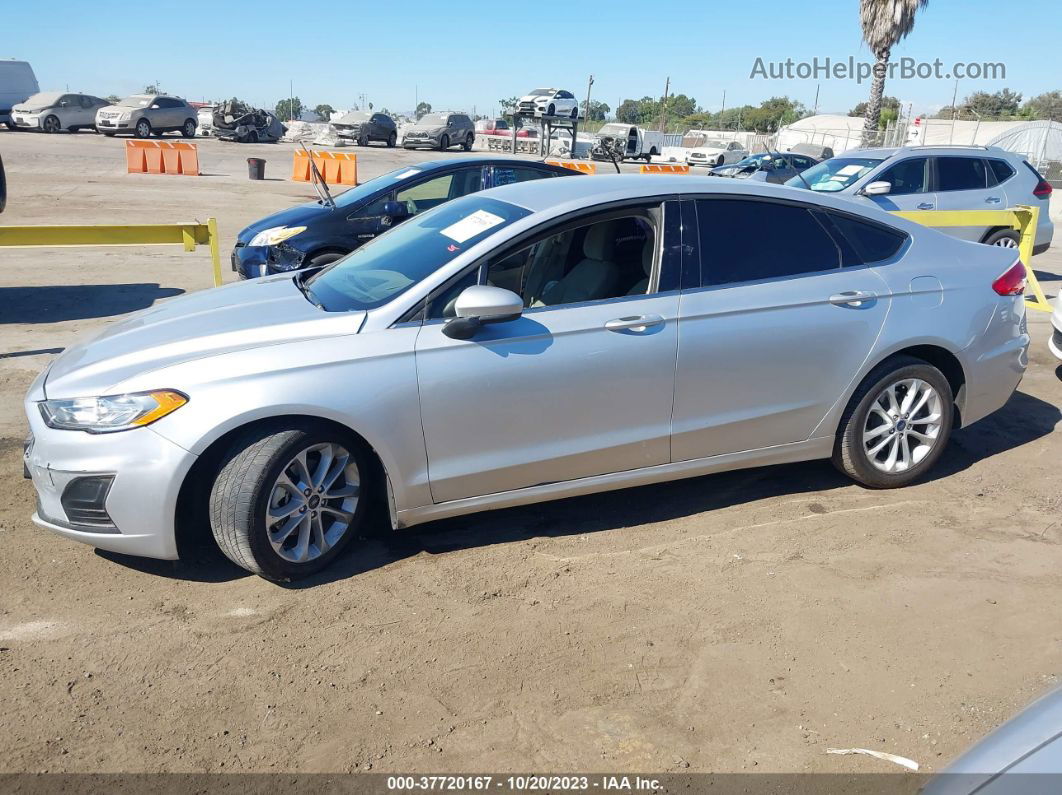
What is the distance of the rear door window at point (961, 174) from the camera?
1156 cm

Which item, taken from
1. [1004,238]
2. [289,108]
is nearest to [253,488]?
[1004,238]

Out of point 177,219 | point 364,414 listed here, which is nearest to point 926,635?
point 364,414

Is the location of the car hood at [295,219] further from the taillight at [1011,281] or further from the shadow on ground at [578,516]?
the taillight at [1011,281]

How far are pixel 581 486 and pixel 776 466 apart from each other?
5.50 feet

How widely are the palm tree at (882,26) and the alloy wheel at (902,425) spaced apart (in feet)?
102

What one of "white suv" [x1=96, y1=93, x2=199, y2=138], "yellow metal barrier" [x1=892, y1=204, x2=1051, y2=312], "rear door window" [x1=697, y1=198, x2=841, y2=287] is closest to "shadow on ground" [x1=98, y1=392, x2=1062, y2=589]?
"rear door window" [x1=697, y1=198, x2=841, y2=287]

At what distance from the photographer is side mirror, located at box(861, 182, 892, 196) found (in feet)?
35.4

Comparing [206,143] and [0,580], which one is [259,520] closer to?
[0,580]

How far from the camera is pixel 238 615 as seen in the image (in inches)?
147

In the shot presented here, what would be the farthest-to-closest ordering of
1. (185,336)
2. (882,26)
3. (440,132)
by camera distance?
(440,132) → (882,26) → (185,336)

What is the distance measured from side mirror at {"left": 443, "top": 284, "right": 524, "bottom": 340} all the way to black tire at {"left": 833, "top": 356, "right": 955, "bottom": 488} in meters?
2.01

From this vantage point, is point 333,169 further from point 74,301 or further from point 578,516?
point 578,516

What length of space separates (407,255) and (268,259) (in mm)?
4404

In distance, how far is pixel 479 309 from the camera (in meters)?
3.84
